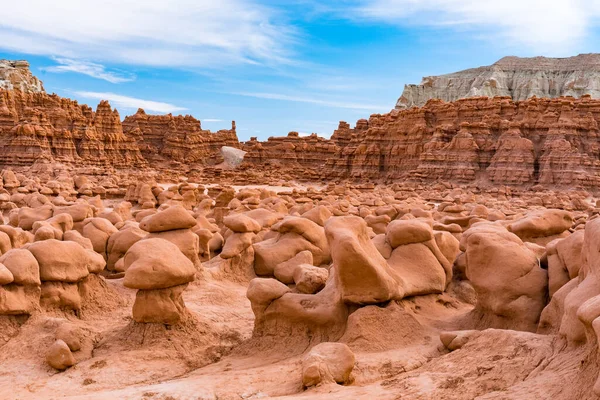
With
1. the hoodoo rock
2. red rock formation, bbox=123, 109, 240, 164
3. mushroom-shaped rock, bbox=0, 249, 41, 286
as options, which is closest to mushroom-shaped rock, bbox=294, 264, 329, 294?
the hoodoo rock

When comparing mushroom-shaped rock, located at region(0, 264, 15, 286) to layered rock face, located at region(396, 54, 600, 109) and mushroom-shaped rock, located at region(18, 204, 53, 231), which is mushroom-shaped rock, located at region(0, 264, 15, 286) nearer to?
mushroom-shaped rock, located at region(18, 204, 53, 231)

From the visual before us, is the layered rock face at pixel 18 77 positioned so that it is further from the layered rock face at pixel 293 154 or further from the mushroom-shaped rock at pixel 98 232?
the mushroom-shaped rock at pixel 98 232

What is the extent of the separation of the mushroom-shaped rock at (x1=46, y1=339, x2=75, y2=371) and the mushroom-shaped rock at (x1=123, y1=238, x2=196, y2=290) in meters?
0.92

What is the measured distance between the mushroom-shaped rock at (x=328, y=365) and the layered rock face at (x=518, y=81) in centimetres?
5510

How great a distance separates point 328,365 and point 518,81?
62712 millimetres

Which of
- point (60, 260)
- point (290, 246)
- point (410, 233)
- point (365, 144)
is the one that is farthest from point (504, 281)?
point (365, 144)

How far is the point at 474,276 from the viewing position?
6.37m

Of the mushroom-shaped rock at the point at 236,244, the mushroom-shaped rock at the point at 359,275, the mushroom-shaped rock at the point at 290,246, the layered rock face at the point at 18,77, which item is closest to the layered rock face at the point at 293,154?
the layered rock face at the point at 18,77

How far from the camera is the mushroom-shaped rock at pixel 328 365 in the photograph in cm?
455

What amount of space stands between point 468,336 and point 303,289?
7.84 feet

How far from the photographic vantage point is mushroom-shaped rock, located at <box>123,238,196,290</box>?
6.23 metres

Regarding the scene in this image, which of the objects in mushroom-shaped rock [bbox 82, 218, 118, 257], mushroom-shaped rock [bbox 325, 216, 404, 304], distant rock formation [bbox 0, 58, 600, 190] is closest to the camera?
mushroom-shaped rock [bbox 325, 216, 404, 304]

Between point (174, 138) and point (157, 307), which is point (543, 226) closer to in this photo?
point (157, 307)

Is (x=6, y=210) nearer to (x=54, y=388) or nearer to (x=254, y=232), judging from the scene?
(x=254, y=232)
